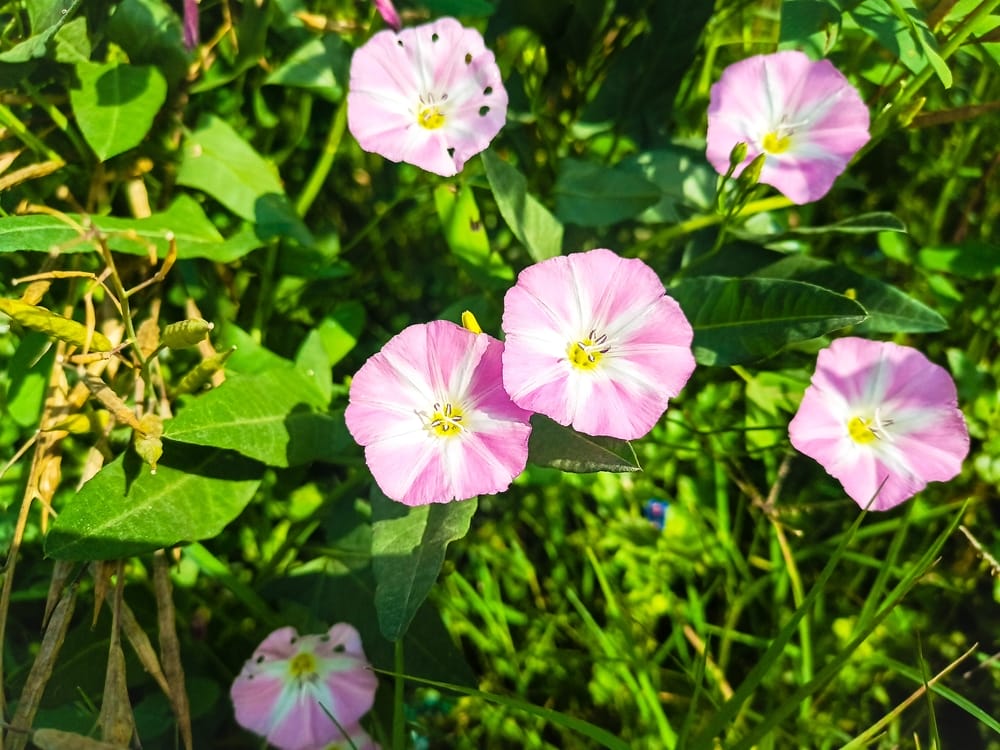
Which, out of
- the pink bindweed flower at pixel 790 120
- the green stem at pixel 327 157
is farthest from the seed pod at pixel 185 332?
the pink bindweed flower at pixel 790 120

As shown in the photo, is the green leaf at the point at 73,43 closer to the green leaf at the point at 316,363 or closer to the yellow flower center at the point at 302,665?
the green leaf at the point at 316,363

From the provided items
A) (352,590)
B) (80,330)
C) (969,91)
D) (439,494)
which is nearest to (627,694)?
(352,590)

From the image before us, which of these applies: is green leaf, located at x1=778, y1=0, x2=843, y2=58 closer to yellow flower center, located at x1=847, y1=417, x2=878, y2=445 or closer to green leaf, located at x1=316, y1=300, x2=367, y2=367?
yellow flower center, located at x1=847, y1=417, x2=878, y2=445

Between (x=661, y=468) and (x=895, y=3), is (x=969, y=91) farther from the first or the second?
(x=661, y=468)

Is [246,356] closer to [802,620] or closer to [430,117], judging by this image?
[430,117]

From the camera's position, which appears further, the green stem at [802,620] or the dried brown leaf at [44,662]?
the green stem at [802,620]

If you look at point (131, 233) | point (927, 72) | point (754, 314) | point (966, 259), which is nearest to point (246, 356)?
point (131, 233)
